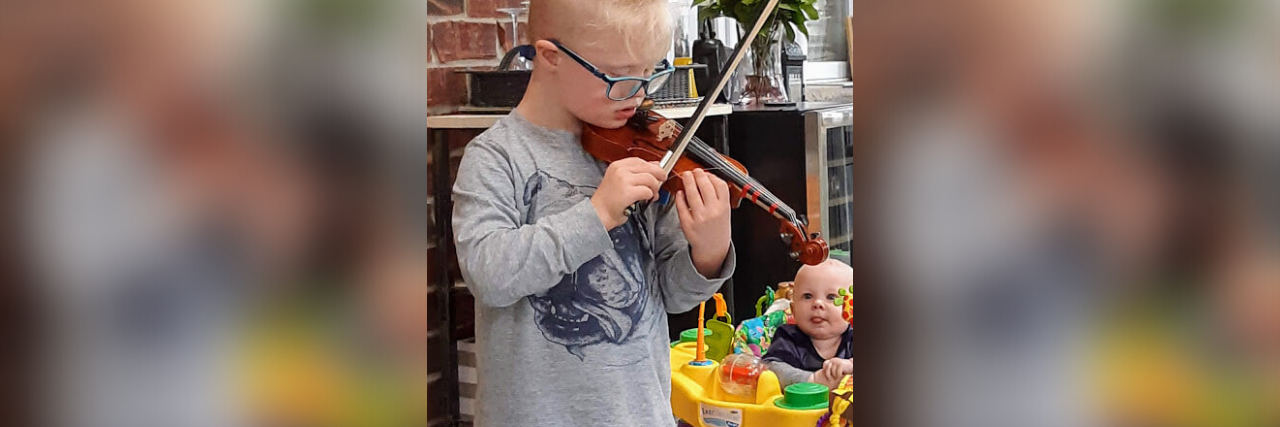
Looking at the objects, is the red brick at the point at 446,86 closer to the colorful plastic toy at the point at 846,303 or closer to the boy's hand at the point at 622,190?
the boy's hand at the point at 622,190

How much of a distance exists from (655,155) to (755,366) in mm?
179

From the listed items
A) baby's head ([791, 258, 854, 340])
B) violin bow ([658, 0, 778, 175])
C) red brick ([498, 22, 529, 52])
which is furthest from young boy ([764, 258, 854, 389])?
red brick ([498, 22, 529, 52])

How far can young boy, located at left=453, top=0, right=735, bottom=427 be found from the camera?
650 mm

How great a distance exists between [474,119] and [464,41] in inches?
1.9

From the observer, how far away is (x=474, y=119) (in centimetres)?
65

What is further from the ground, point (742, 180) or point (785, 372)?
point (742, 180)

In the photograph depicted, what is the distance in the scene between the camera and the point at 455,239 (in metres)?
0.65

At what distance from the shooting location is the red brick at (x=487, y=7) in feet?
2.10

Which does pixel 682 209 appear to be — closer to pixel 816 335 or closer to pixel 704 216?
pixel 704 216

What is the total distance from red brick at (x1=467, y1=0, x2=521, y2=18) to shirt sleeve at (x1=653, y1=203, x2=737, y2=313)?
0.49 ft
